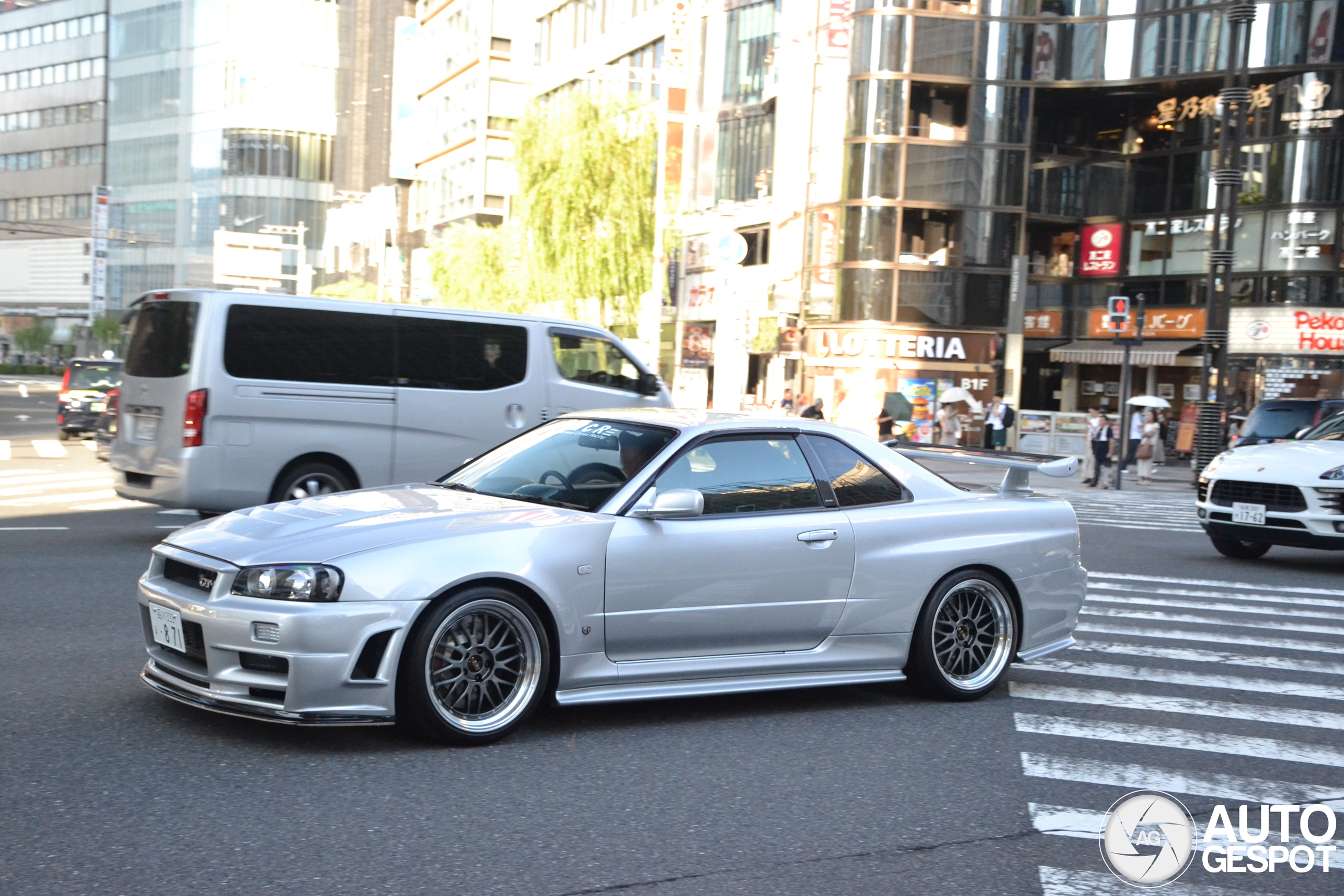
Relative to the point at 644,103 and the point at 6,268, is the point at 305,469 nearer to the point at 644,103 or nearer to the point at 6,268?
the point at 644,103

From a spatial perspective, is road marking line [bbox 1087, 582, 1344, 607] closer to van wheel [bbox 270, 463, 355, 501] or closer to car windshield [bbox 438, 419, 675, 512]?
car windshield [bbox 438, 419, 675, 512]

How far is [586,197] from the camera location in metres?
42.7

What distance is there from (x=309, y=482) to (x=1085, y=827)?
8.53 m

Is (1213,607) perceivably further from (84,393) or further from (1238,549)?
(84,393)

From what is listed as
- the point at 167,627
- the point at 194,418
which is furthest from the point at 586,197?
the point at 167,627

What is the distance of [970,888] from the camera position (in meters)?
4.17

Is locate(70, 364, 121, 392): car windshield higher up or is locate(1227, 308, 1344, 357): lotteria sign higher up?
locate(1227, 308, 1344, 357): lotteria sign

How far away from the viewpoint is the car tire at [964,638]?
672cm

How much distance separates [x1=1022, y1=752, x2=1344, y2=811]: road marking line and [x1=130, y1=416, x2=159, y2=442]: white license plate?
27.6 ft

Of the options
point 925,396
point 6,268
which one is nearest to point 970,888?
point 925,396

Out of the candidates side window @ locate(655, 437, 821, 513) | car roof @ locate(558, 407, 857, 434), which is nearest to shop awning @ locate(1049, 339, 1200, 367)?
car roof @ locate(558, 407, 857, 434)

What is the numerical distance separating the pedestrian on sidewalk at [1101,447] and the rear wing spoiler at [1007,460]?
21.7 m

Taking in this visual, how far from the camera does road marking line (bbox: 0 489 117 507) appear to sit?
14992mm

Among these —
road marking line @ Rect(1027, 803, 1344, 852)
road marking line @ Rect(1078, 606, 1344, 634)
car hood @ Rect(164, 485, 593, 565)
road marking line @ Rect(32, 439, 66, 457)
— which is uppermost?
car hood @ Rect(164, 485, 593, 565)
